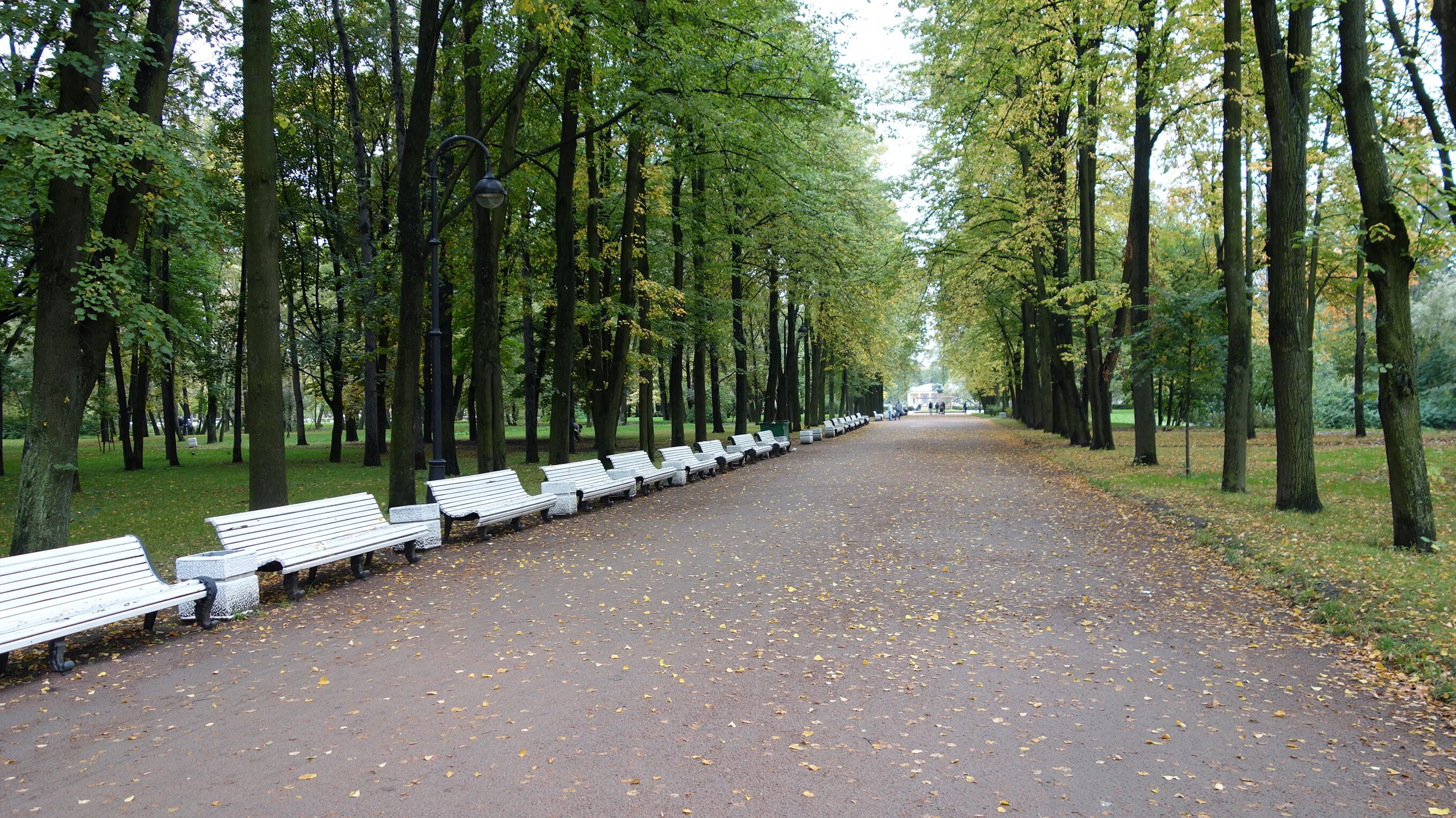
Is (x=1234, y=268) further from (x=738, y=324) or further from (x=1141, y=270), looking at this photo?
(x=738, y=324)

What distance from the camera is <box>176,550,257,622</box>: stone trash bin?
634 cm

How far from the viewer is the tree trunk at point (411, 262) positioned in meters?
10.7

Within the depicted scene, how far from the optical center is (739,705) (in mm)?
4523

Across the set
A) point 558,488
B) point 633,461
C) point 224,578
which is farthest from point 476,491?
point 633,461

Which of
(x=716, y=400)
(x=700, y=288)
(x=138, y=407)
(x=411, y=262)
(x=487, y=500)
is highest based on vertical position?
(x=700, y=288)

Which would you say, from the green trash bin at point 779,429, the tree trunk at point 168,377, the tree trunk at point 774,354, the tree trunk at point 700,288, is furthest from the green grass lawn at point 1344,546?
the tree trunk at point 168,377

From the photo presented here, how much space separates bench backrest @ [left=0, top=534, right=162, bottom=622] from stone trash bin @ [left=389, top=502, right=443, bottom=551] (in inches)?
126

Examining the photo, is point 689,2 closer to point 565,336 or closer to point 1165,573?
point 565,336

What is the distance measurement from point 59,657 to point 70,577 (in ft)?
1.92

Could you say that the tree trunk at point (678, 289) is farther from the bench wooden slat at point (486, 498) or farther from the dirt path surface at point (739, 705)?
the dirt path surface at point (739, 705)

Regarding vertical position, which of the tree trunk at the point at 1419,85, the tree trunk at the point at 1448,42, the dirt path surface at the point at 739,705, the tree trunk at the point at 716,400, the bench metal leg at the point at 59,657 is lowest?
the dirt path surface at the point at 739,705

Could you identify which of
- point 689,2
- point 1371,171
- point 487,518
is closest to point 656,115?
point 689,2

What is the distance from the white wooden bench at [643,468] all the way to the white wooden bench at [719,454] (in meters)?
2.83

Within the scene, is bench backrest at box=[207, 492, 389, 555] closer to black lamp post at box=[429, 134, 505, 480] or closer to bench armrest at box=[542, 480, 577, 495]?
black lamp post at box=[429, 134, 505, 480]
